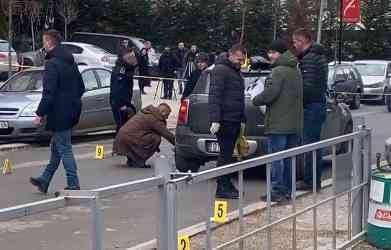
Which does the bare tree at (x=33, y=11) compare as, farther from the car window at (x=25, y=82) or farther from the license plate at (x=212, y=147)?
the license plate at (x=212, y=147)

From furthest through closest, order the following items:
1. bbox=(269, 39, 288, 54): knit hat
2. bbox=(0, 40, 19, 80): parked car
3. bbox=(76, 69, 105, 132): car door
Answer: bbox=(0, 40, 19, 80): parked car, bbox=(76, 69, 105, 132): car door, bbox=(269, 39, 288, 54): knit hat

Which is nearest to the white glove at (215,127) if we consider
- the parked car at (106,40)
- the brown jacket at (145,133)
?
the brown jacket at (145,133)

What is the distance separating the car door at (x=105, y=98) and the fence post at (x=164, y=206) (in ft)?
42.6

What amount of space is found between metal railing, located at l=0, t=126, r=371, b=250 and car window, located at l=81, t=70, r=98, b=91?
10.2 metres

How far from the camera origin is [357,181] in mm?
7836

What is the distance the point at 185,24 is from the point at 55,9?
7.19 metres

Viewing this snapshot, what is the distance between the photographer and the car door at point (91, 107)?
16891mm

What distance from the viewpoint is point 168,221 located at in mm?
4473

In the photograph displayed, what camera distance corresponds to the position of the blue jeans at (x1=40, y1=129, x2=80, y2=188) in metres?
10.4

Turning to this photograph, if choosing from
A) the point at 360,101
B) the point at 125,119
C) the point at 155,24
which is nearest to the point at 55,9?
the point at 155,24

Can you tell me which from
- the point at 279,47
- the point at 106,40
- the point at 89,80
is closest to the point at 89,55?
the point at 106,40

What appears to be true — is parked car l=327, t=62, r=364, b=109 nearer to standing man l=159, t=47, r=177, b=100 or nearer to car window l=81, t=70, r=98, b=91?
standing man l=159, t=47, r=177, b=100

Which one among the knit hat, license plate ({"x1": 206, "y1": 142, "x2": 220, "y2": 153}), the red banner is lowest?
license plate ({"x1": 206, "y1": 142, "x2": 220, "y2": 153})

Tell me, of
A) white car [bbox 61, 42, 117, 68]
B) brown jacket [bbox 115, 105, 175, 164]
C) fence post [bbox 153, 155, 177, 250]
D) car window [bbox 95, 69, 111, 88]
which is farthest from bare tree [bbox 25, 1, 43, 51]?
→ fence post [bbox 153, 155, 177, 250]
